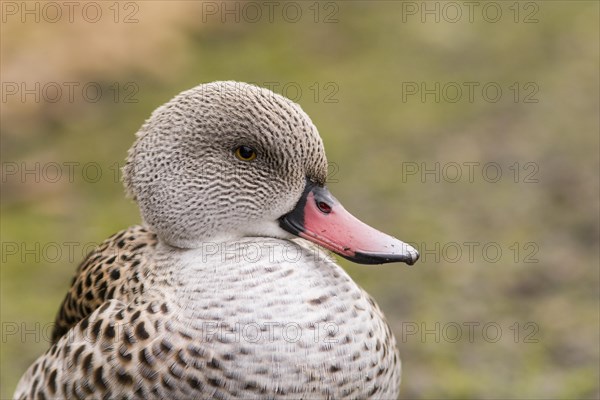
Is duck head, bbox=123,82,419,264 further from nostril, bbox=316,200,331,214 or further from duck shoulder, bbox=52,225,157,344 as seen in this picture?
duck shoulder, bbox=52,225,157,344

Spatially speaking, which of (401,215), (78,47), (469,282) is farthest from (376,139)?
(78,47)

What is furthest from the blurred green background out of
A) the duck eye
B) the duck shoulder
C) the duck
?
the duck eye

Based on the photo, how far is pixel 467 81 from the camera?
18.4ft

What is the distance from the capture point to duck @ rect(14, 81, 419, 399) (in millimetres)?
2213

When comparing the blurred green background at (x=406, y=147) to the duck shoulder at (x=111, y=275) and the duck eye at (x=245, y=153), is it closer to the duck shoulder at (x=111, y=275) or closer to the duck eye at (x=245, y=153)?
the duck shoulder at (x=111, y=275)

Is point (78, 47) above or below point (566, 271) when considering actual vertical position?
above

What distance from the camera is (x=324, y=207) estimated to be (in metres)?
2.37

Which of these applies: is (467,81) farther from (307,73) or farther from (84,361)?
(84,361)

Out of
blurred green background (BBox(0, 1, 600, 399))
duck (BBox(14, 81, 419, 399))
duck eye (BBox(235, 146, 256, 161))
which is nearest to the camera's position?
duck (BBox(14, 81, 419, 399))

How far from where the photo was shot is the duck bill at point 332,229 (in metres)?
2.31

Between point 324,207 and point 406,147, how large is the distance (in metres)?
2.75

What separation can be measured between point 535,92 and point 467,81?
41 centimetres

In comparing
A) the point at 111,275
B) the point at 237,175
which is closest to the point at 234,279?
the point at 237,175

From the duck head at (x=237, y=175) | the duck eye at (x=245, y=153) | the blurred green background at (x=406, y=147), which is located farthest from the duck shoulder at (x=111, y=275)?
the blurred green background at (x=406, y=147)
